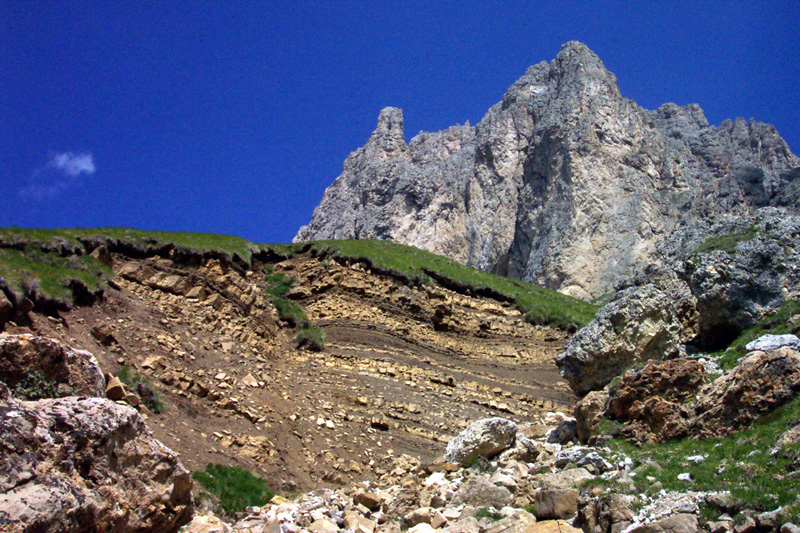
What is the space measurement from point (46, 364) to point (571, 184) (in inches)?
2691

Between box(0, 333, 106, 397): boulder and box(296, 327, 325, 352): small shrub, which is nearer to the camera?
box(0, 333, 106, 397): boulder

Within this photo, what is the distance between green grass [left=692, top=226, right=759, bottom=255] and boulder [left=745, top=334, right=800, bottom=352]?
3979mm

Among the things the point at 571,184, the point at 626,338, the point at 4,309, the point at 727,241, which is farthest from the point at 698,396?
the point at 571,184

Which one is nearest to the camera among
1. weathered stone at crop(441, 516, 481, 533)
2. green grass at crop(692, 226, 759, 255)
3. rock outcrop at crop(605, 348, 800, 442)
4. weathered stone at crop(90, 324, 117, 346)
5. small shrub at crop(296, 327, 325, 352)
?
weathered stone at crop(441, 516, 481, 533)

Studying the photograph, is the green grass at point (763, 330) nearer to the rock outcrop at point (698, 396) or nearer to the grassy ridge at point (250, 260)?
the rock outcrop at point (698, 396)

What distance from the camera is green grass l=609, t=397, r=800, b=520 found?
8141mm

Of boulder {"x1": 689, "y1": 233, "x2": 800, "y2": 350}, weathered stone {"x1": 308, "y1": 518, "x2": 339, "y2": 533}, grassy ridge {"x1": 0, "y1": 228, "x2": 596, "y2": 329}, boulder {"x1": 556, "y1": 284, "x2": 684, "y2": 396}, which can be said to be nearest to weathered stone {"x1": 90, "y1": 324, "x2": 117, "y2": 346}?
grassy ridge {"x1": 0, "y1": 228, "x2": 596, "y2": 329}

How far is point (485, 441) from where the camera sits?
1477cm

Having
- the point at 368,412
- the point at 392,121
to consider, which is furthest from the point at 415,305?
the point at 392,121

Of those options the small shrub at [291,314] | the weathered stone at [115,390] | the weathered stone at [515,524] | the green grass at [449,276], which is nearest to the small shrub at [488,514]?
the weathered stone at [515,524]

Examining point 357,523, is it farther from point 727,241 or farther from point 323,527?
point 727,241

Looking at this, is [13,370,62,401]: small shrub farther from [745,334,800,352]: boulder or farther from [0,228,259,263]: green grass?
[0,228,259,263]: green grass

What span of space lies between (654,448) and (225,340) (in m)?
14.8

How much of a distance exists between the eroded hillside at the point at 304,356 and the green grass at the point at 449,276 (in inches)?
17.5
